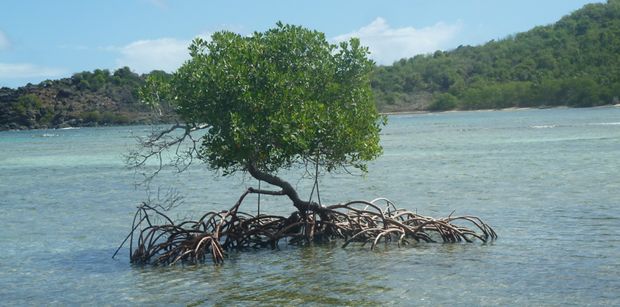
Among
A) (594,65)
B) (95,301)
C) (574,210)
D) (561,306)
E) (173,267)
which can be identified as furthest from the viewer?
→ (594,65)

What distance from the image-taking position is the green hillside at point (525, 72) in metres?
121

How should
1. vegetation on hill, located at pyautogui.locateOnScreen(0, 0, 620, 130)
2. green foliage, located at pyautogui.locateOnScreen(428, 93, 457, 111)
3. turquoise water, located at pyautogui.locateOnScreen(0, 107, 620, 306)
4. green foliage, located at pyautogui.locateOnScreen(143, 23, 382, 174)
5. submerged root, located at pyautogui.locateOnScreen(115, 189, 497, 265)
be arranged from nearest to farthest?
turquoise water, located at pyautogui.locateOnScreen(0, 107, 620, 306), green foliage, located at pyautogui.locateOnScreen(143, 23, 382, 174), submerged root, located at pyautogui.locateOnScreen(115, 189, 497, 265), vegetation on hill, located at pyautogui.locateOnScreen(0, 0, 620, 130), green foliage, located at pyautogui.locateOnScreen(428, 93, 457, 111)

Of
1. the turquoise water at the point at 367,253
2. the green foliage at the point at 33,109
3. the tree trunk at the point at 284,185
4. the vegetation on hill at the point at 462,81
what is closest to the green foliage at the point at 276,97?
the tree trunk at the point at 284,185

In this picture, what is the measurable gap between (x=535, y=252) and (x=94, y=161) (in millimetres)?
42294

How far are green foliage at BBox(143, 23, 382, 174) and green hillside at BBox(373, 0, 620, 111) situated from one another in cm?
9999

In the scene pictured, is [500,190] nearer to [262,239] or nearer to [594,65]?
[262,239]

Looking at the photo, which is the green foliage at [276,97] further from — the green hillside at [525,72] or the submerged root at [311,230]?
the green hillside at [525,72]

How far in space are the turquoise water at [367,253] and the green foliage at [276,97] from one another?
213 cm

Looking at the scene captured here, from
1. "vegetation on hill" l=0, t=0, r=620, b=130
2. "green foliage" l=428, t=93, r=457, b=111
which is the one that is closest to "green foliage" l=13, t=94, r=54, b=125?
"vegetation on hill" l=0, t=0, r=620, b=130

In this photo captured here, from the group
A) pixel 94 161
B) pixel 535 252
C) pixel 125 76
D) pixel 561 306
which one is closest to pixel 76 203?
pixel 535 252

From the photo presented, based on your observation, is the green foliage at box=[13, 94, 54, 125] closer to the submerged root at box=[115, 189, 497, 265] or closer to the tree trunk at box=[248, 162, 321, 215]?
the submerged root at box=[115, 189, 497, 265]

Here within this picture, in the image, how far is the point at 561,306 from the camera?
40.8 ft

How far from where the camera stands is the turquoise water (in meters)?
13.6

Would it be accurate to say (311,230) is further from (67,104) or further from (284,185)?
(67,104)
